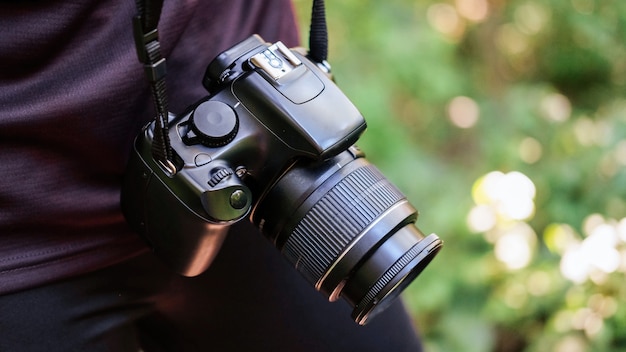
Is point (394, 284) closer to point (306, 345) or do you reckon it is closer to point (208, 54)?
point (306, 345)

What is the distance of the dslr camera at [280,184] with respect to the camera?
49 centimetres

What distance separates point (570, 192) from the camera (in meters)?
1.13

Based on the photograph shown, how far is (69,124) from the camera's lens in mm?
493

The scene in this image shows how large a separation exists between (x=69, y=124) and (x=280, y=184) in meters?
0.15

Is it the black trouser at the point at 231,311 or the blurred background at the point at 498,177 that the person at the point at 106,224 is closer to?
the black trouser at the point at 231,311

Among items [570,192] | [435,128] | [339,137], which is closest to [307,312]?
[339,137]

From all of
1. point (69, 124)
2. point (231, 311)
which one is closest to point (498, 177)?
point (231, 311)

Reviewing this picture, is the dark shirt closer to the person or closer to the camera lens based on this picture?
the person

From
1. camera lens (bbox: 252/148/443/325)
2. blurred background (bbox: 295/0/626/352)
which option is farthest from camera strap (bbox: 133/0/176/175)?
blurred background (bbox: 295/0/626/352)

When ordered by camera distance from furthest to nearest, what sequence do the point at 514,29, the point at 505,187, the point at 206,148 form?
the point at 514,29
the point at 505,187
the point at 206,148

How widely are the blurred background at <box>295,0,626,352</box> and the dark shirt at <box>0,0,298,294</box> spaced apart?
23.4 inches

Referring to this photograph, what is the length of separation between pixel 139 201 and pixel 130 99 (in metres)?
0.08

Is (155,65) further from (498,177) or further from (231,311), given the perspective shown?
(498,177)

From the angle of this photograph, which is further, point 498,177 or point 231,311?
point 498,177
